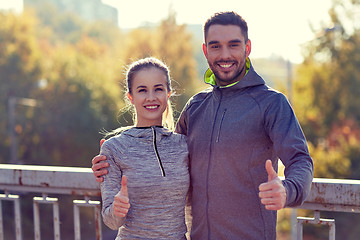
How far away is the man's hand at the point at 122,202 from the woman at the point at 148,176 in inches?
4.3

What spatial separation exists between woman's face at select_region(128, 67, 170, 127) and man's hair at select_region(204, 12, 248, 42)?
0.40 metres

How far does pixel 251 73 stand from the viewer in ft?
8.24

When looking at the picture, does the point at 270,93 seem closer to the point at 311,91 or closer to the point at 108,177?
the point at 108,177

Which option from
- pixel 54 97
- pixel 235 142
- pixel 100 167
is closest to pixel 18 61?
pixel 54 97

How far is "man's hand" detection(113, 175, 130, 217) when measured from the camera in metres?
2.15

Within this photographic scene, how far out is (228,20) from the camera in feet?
8.21

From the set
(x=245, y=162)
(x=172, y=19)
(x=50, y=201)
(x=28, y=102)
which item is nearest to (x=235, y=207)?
(x=245, y=162)

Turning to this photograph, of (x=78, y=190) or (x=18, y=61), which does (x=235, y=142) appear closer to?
(x=78, y=190)

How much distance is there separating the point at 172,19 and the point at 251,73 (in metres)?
30.1

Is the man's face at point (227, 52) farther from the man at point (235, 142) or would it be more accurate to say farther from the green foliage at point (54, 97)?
the green foliage at point (54, 97)

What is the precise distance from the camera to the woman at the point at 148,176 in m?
2.40

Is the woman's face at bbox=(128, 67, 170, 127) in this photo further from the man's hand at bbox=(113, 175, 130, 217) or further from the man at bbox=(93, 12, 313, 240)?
the man's hand at bbox=(113, 175, 130, 217)

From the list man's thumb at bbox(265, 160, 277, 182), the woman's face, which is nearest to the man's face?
the woman's face

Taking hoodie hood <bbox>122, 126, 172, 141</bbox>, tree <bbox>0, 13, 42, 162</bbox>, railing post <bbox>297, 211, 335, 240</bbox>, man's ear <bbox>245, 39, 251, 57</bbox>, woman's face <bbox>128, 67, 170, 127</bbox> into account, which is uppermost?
tree <bbox>0, 13, 42, 162</bbox>
